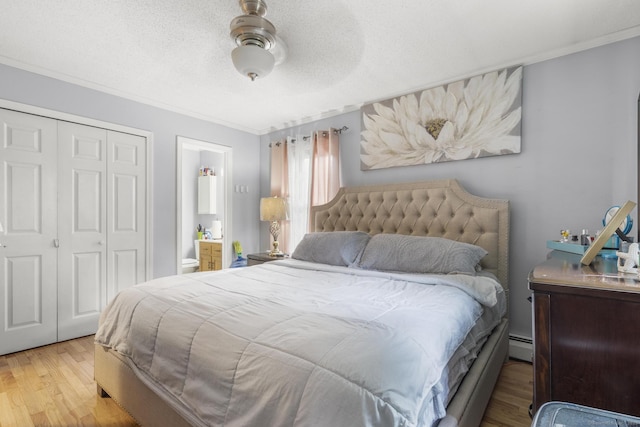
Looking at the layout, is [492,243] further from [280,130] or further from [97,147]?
[97,147]

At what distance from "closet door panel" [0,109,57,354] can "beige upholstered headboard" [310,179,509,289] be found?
253 cm

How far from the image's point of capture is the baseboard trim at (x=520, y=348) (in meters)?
2.41

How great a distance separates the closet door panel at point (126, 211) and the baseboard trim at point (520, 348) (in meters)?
3.57

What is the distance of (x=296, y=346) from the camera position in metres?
1.01

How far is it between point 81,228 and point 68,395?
159 centimetres

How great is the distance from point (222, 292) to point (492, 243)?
207cm

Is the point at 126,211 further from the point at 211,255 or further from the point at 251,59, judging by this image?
the point at 251,59

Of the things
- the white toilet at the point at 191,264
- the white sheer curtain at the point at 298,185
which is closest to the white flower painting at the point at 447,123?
the white sheer curtain at the point at 298,185

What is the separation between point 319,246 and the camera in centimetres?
284

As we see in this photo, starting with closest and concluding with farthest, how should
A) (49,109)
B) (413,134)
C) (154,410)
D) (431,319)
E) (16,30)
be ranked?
(431,319)
(154,410)
(16,30)
(49,109)
(413,134)

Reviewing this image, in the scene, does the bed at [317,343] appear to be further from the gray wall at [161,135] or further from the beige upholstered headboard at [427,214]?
the gray wall at [161,135]

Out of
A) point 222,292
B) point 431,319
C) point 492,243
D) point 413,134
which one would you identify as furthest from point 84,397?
point 413,134

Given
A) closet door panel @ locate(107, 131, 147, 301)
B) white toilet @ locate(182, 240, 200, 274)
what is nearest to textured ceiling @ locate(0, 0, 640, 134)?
closet door panel @ locate(107, 131, 147, 301)

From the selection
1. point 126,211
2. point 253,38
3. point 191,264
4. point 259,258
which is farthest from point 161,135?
point 191,264
